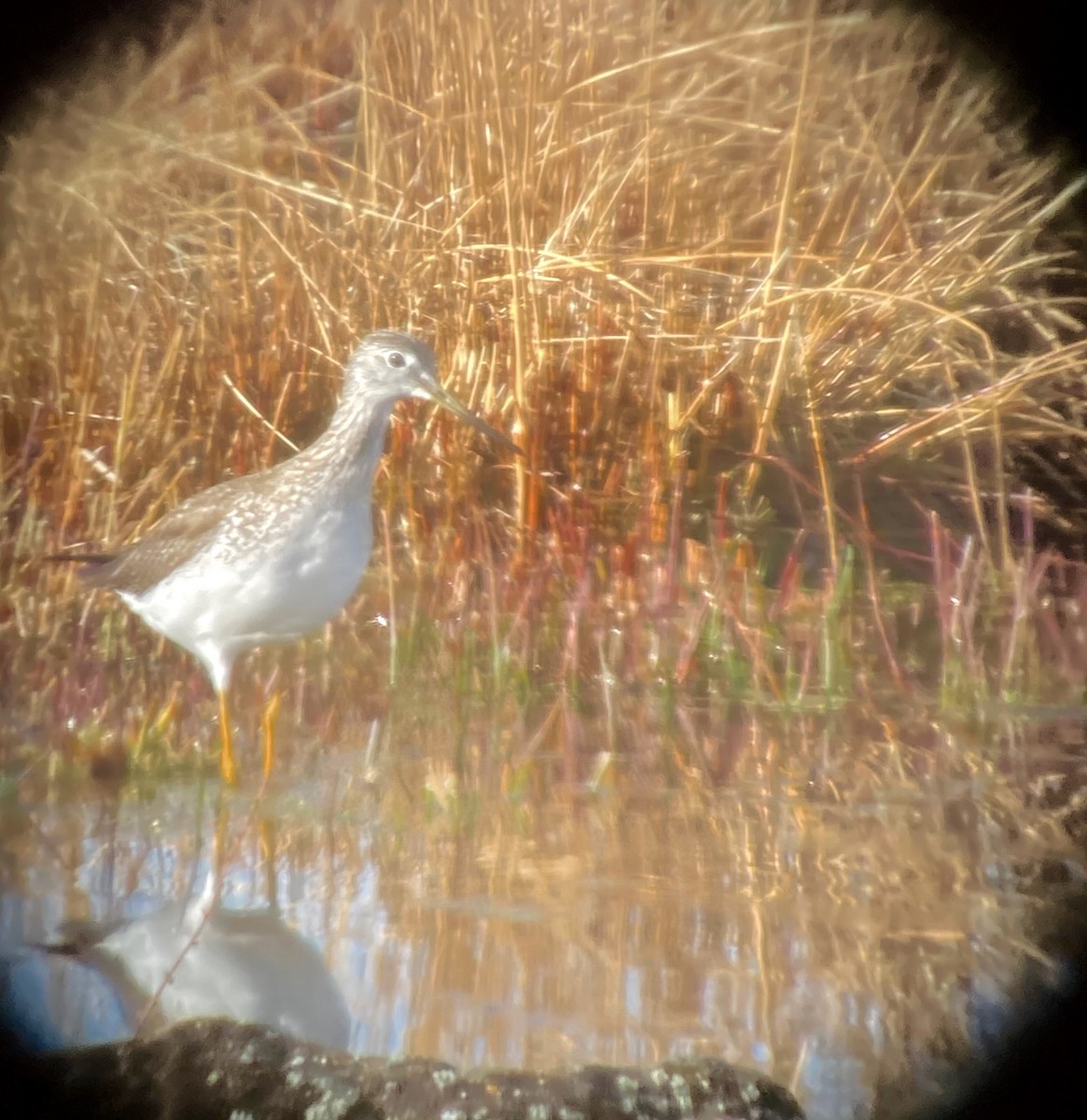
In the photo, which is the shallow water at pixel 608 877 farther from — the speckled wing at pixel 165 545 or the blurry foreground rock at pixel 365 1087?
the speckled wing at pixel 165 545

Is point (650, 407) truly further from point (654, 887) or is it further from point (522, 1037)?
point (522, 1037)

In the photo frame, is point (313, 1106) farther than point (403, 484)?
No

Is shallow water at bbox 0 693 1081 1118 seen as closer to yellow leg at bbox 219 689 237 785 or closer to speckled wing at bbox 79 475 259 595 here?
yellow leg at bbox 219 689 237 785

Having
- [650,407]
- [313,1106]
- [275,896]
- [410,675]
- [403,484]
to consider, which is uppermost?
[650,407]

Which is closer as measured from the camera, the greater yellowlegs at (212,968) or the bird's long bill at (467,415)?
the greater yellowlegs at (212,968)

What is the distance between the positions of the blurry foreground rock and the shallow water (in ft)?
0.07

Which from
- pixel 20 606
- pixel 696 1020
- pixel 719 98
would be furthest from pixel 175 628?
pixel 719 98

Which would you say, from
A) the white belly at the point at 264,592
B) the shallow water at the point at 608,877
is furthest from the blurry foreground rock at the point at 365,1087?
the white belly at the point at 264,592

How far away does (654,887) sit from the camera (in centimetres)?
126

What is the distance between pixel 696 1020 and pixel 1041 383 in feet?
2.63

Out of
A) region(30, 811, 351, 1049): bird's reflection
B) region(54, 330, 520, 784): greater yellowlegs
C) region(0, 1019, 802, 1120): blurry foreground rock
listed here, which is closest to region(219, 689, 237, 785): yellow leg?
region(54, 330, 520, 784): greater yellowlegs

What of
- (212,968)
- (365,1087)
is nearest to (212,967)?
(212,968)

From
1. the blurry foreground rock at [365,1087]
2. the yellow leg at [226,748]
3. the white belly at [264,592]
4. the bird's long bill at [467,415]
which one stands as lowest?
the blurry foreground rock at [365,1087]

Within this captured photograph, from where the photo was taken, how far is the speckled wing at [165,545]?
1.40 m
